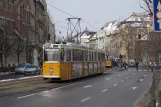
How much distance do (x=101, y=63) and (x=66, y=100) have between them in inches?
1080

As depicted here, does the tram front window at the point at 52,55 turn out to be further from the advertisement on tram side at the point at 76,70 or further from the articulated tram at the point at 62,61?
the advertisement on tram side at the point at 76,70

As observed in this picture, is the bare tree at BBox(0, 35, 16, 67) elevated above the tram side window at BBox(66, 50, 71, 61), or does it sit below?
above

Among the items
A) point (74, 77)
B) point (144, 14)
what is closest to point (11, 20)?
point (74, 77)

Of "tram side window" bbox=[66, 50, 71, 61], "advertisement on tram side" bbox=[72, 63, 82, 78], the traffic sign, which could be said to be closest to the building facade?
"advertisement on tram side" bbox=[72, 63, 82, 78]

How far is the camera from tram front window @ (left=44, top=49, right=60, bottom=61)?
29531 millimetres

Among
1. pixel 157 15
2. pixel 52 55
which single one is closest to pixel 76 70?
pixel 52 55

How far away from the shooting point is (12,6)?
60.8m

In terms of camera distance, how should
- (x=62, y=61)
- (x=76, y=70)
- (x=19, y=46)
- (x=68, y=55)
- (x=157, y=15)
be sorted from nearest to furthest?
(x=157, y=15), (x=62, y=61), (x=68, y=55), (x=76, y=70), (x=19, y=46)

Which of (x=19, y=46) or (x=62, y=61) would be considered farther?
(x=19, y=46)

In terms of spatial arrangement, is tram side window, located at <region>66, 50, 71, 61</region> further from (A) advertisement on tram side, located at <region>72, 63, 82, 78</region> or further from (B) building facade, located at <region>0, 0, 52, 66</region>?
(B) building facade, located at <region>0, 0, 52, 66</region>

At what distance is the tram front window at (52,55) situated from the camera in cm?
2953

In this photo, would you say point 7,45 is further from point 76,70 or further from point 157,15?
point 157,15

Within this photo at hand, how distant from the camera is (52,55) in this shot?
29.7 metres

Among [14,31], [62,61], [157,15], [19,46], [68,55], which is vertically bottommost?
[62,61]
